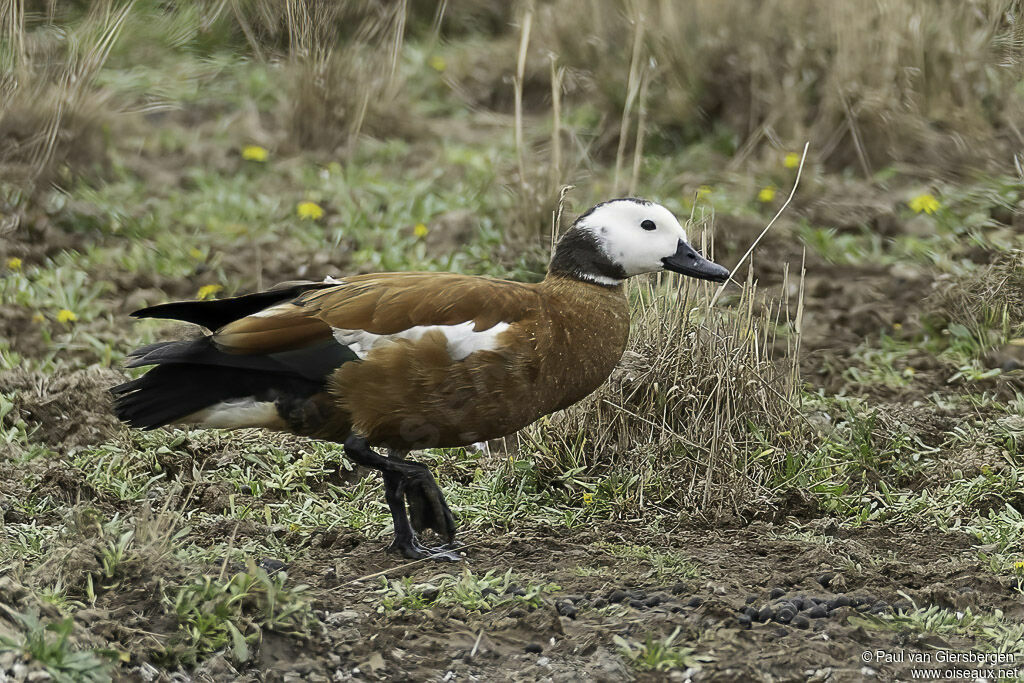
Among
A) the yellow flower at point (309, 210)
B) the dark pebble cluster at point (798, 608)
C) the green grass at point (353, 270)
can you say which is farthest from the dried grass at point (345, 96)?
the dark pebble cluster at point (798, 608)

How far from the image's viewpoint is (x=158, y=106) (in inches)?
219

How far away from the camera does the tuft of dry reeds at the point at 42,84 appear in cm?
467

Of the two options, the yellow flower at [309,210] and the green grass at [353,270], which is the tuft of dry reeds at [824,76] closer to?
the green grass at [353,270]

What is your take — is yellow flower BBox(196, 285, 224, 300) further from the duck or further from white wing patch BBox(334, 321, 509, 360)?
white wing patch BBox(334, 321, 509, 360)

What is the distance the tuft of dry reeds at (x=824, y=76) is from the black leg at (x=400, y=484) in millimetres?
3910

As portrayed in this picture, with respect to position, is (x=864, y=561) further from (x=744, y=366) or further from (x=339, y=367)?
(x=339, y=367)

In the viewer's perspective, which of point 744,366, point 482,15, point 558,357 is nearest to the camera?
point 558,357

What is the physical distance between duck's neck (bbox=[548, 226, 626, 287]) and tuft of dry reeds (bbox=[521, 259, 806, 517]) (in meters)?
0.45

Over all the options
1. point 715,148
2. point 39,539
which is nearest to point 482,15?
point 715,148

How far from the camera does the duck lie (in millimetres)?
4156

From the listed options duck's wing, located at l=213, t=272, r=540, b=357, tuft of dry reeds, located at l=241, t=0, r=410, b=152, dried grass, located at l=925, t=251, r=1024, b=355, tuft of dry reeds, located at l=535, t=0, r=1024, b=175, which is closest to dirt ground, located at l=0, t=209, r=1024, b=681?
duck's wing, located at l=213, t=272, r=540, b=357

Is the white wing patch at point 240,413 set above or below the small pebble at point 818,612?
above

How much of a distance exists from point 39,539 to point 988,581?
3085 mm

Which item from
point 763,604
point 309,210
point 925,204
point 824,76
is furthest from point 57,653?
point 824,76
